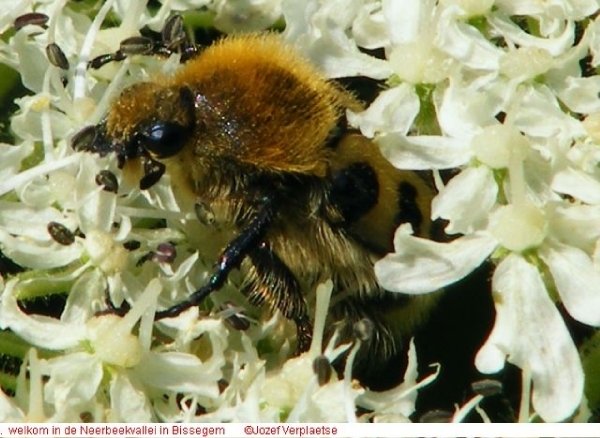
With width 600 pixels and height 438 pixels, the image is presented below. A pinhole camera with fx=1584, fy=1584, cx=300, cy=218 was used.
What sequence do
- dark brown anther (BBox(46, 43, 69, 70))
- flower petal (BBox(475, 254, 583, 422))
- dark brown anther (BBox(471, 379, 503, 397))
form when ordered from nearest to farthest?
flower petal (BBox(475, 254, 583, 422)) → dark brown anther (BBox(471, 379, 503, 397)) → dark brown anther (BBox(46, 43, 69, 70))

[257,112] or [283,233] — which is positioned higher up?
[257,112]

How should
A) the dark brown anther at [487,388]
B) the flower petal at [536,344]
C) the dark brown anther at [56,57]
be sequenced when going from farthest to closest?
1. the dark brown anther at [56,57]
2. the dark brown anther at [487,388]
3. the flower petal at [536,344]

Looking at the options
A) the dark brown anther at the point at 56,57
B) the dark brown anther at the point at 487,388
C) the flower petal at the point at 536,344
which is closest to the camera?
the flower petal at the point at 536,344

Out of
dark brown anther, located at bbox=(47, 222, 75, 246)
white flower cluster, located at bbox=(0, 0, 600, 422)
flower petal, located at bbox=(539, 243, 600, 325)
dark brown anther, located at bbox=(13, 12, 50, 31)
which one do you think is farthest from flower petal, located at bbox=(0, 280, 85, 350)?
flower petal, located at bbox=(539, 243, 600, 325)

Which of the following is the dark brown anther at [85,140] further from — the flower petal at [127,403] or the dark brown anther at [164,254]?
the flower petal at [127,403]

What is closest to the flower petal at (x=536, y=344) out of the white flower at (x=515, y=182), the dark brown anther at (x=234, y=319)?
the white flower at (x=515, y=182)

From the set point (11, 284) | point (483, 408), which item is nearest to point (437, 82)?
point (483, 408)

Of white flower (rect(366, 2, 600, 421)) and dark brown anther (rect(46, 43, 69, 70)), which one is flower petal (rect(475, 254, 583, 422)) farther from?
dark brown anther (rect(46, 43, 69, 70))

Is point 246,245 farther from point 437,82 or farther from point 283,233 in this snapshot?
point 437,82
